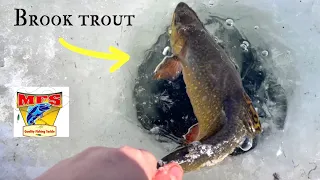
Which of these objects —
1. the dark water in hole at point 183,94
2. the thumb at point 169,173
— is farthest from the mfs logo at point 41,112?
the thumb at point 169,173

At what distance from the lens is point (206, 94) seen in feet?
6.48

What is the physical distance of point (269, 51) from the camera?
7.34 feet

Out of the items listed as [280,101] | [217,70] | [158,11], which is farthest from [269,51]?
[158,11]

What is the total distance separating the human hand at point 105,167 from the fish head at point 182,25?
3.13 feet

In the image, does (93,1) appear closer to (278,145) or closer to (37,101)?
(37,101)

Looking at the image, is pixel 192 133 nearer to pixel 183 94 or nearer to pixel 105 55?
pixel 183 94

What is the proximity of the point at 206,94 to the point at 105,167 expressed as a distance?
0.98 meters

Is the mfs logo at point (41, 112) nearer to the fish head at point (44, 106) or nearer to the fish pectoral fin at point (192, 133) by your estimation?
the fish head at point (44, 106)

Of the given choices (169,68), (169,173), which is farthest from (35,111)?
(169,173)

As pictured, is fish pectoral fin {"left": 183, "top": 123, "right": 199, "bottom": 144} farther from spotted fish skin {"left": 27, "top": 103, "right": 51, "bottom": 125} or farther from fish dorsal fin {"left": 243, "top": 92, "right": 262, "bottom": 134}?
spotted fish skin {"left": 27, "top": 103, "right": 51, "bottom": 125}

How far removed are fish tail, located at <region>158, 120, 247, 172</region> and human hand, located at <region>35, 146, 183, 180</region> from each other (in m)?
0.47

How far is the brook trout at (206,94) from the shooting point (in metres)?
1.82

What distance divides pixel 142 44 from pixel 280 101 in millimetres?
818

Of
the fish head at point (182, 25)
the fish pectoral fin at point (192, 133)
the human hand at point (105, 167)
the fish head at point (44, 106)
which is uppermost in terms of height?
the fish head at point (182, 25)
